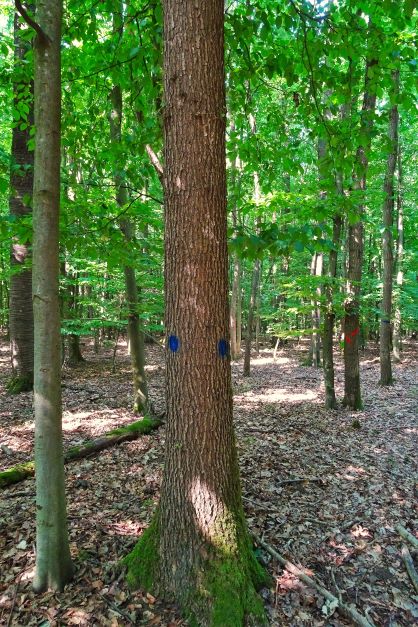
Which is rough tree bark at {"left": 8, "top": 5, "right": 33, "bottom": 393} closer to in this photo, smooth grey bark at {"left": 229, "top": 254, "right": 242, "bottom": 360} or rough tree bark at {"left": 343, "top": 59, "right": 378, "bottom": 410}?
rough tree bark at {"left": 343, "top": 59, "right": 378, "bottom": 410}

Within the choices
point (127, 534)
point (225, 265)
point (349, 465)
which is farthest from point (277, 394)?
point (225, 265)

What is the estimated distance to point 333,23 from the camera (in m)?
3.93

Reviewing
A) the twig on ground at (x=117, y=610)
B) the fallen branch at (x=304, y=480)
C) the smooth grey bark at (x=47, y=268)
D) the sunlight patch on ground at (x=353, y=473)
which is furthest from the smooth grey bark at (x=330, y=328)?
the twig on ground at (x=117, y=610)

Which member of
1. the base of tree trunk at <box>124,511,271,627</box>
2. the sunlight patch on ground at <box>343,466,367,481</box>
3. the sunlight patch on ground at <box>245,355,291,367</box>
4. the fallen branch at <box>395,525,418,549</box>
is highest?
the base of tree trunk at <box>124,511,271,627</box>

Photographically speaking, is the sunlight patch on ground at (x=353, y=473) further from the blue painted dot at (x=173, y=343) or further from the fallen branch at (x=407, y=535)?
the blue painted dot at (x=173, y=343)

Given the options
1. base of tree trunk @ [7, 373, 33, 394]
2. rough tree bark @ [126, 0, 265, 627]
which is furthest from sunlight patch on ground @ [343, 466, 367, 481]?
base of tree trunk @ [7, 373, 33, 394]

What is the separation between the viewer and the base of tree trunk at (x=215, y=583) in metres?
2.47

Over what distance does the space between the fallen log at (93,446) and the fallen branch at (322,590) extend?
8.81 feet

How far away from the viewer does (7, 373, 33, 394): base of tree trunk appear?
8318 mm

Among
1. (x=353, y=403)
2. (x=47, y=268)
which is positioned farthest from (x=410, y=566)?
(x=353, y=403)

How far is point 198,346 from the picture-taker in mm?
2562

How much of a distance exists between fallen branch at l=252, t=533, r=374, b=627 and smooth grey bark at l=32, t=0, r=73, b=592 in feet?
5.59

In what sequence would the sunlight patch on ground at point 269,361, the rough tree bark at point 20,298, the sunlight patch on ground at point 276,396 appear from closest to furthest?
the rough tree bark at point 20,298
the sunlight patch on ground at point 276,396
the sunlight patch on ground at point 269,361

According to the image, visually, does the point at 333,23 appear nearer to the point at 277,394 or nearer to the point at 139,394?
the point at 139,394
